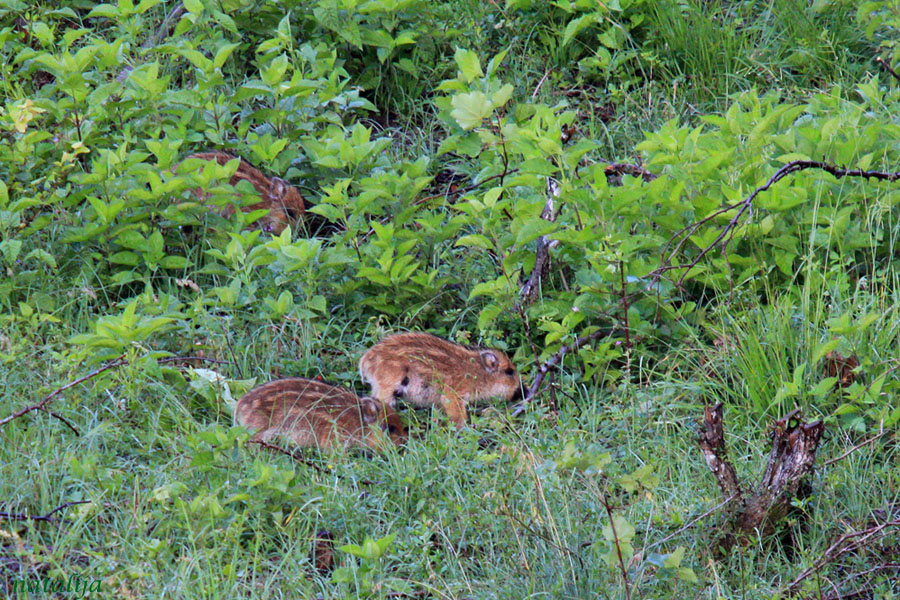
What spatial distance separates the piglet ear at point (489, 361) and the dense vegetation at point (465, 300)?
0.16m

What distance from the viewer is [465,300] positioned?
6.16 metres

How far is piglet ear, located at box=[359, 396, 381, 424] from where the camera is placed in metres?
5.29

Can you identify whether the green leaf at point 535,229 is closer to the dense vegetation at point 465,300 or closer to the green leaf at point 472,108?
the dense vegetation at point 465,300

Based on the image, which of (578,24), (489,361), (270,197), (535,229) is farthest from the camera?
(578,24)

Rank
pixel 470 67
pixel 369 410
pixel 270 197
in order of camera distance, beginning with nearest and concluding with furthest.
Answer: pixel 369 410, pixel 470 67, pixel 270 197

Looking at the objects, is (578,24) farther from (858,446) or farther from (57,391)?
(57,391)

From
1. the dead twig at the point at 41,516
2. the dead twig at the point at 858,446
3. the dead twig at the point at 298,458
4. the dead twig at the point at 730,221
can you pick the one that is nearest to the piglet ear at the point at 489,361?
the dead twig at the point at 730,221

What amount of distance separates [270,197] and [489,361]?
6.76 ft

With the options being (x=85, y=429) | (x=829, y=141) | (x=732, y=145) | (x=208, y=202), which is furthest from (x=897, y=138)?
(x=85, y=429)

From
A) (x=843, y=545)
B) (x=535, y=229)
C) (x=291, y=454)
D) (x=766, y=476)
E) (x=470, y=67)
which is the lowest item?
(x=291, y=454)

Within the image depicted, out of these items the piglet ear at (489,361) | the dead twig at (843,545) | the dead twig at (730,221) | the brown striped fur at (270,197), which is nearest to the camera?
the dead twig at (843,545)

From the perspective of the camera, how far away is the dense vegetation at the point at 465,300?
4199 mm

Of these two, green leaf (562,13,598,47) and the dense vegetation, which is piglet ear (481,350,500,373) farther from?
green leaf (562,13,598,47)

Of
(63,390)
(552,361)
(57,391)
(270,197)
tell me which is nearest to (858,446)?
(552,361)
